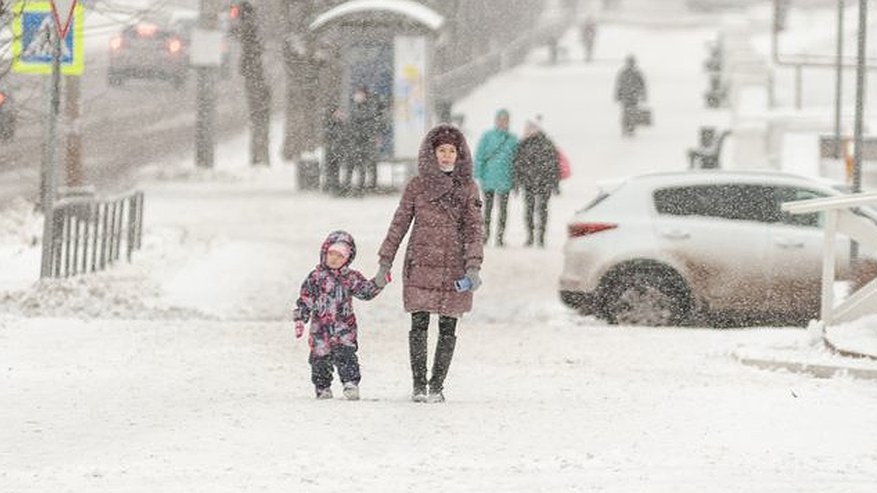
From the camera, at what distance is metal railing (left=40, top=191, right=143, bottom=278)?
19672 mm

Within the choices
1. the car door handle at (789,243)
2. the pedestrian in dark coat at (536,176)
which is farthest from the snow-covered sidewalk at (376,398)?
the car door handle at (789,243)

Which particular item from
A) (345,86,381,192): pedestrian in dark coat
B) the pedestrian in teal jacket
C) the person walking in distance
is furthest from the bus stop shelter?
the person walking in distance

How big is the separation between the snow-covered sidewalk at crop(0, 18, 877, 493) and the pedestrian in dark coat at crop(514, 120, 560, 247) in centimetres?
98

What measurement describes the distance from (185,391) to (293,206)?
19130 mm

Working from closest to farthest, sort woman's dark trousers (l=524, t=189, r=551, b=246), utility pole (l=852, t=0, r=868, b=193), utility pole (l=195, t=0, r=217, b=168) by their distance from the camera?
utility pole (l=852, t=0, r=868, b=193) < woman's dark trousers (l=524, t=189, r=551, b=246) < utility pole (l=195, t=0, r=217, b=168)

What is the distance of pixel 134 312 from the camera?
61.0ft

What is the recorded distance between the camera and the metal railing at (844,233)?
1456cm

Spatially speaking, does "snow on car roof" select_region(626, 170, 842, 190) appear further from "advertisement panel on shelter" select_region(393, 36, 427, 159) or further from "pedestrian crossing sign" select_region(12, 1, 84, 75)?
"advertisement panel on shelter" select_region(393, 36, 427, 159)

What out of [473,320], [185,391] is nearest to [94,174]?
[473,320]

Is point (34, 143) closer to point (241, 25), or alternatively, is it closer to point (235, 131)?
point (241, 25)

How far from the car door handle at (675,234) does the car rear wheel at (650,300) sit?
0.33m

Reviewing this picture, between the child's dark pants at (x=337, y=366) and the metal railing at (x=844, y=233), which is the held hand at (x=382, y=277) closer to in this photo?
the child's dark pants at (x=337, y=366)

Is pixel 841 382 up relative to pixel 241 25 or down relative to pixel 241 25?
down

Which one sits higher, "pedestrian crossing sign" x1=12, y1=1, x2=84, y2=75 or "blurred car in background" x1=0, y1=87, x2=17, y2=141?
"pedestrian crossing sign" x1=12, y1=1, x2=84, y2=75
